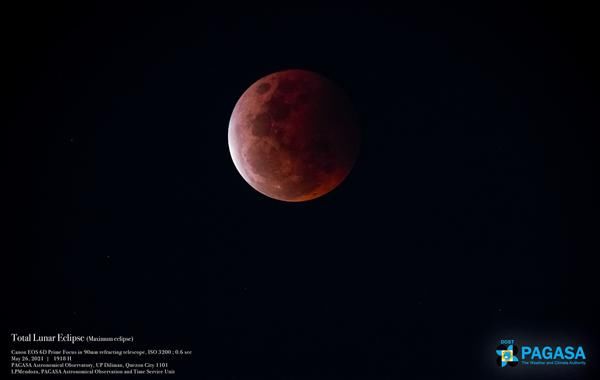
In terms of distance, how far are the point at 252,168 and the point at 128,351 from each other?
13.4 ft

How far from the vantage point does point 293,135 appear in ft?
15.6

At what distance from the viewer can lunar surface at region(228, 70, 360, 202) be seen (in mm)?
4801

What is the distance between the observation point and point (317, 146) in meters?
4.86

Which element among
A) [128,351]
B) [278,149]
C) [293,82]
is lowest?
[128,351]

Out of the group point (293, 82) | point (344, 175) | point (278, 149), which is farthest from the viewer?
point (344, 175)

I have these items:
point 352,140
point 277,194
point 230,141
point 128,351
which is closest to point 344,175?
point 352,140

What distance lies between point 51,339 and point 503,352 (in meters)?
7.66

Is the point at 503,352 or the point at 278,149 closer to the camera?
the point at 278,149

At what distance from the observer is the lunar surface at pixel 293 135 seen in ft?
15.8

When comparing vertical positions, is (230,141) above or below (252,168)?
above

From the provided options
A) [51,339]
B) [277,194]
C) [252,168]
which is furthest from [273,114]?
[51,339]

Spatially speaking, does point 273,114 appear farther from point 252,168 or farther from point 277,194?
point 277,194

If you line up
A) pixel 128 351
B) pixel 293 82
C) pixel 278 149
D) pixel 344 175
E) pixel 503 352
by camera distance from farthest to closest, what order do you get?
1. pixel 128 351
2. pixel 503 352
3. pixel 344 175
4. pixel 293 82
5. pixel 278 149

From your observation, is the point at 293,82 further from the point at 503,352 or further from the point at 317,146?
the point at 503,352
